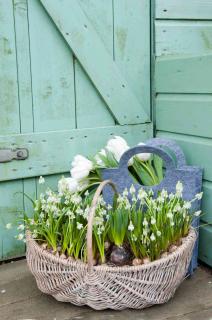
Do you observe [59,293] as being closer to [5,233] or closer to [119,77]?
[5,233]

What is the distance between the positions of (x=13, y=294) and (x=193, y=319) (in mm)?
670

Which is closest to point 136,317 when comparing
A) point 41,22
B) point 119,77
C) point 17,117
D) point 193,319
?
point 193,319

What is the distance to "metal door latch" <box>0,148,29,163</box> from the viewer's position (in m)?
1.92

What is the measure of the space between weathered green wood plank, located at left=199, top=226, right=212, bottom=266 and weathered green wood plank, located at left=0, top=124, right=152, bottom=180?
1.90ft

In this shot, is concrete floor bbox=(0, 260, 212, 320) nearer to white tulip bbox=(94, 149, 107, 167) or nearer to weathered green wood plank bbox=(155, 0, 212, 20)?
white tulip bbox=(94, 149, 107, 167)

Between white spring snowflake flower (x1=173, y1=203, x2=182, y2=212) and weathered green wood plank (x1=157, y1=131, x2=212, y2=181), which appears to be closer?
white spring snowflake flower (x1=173, y1=203, x2=182, y2=212)

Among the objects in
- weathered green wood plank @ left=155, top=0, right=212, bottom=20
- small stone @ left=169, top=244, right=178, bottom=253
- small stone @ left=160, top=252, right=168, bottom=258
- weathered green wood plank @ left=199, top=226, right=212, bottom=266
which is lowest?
weathered green wood plank @ left=199, top=226, right=212, bottom=266

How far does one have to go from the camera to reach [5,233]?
200 cm

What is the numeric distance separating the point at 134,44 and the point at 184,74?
314 mm

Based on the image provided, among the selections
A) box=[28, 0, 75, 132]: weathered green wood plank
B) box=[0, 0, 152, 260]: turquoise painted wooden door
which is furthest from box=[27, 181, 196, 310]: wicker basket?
box=[28, 0, 75, 132]: weathered green wood plank

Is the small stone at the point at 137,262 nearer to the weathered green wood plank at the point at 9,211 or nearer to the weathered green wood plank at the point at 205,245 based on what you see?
the weathered green wood plank at the point at 205,245

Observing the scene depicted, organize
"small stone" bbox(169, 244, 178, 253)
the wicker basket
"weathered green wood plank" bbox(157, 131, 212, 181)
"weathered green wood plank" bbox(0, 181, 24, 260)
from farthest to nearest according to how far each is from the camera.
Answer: "weathered green wood plank" bbox(0, 181, 24, 260) → "weathered green wood plank" bbox(157, 131, 212, 181) → "small stone" bbox(169, 244, 178, 253) → the wicker basket

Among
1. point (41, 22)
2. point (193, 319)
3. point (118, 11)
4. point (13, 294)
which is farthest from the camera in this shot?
point (118, 11)

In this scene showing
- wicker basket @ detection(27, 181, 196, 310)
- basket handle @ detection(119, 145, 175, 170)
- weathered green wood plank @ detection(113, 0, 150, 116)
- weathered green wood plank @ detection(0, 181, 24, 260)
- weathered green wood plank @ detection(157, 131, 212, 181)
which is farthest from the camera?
weathered green wood plank @ detection(113, 0, 150, 116)
